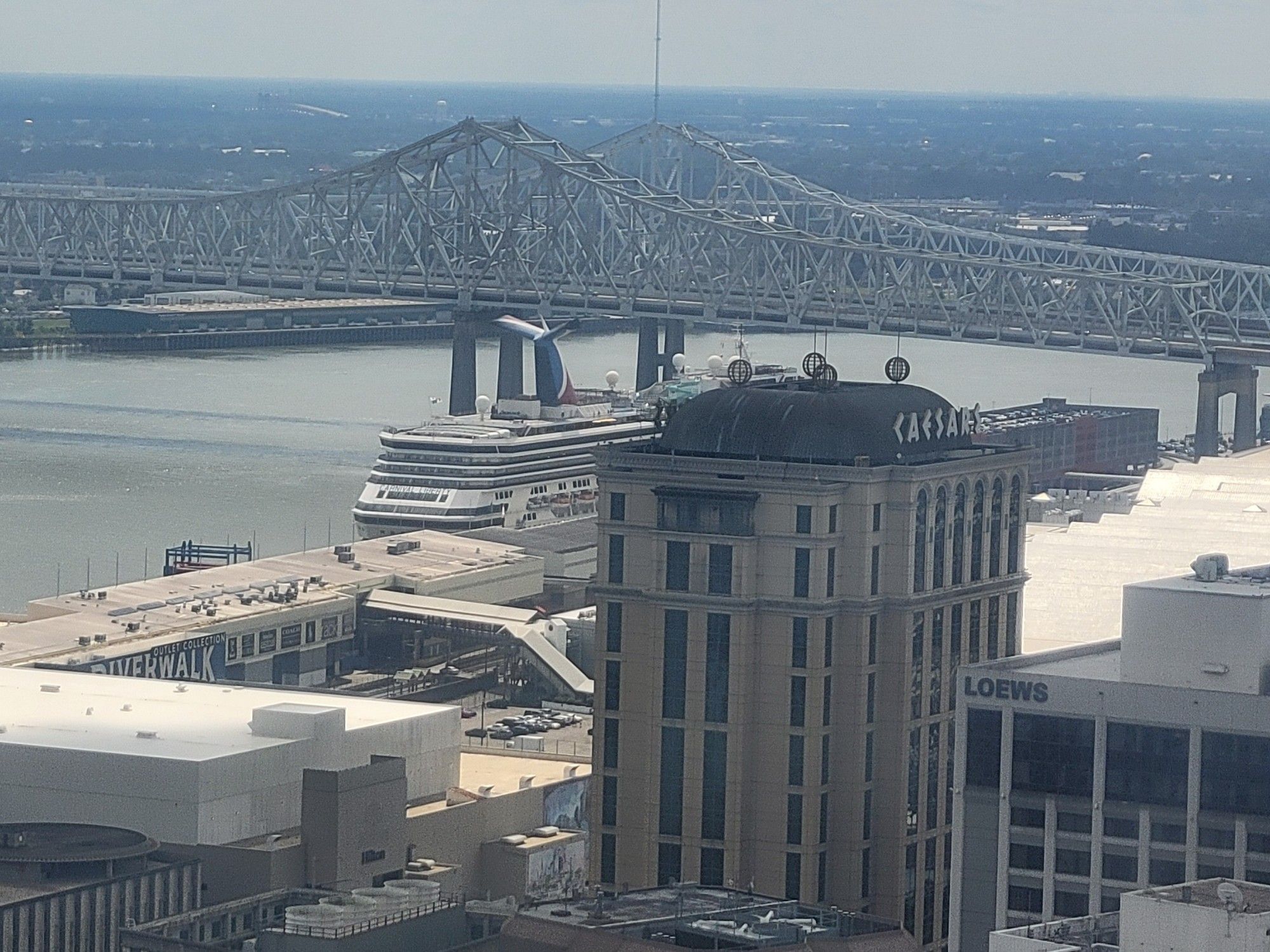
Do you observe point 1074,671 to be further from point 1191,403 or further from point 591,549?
point 1191,403

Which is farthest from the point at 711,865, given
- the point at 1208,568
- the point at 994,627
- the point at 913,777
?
the point at 1208,568

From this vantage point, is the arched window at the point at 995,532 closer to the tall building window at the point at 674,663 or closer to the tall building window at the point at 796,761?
the tall building window at the point at 796,761

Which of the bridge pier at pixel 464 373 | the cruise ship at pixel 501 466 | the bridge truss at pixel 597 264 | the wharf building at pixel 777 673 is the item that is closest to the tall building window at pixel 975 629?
the wharf building at pixel 777 673

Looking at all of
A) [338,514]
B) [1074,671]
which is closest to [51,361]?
[338,514]

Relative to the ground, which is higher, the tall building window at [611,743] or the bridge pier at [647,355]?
the tall building window at [611,743]

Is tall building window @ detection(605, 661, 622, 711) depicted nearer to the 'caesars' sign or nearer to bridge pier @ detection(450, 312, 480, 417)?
the 'caesars' sign

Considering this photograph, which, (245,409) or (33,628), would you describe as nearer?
(33,628)

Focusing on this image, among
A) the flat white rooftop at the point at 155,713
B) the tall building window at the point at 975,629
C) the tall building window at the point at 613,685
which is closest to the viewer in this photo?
the tall building window at the point at 613,685
